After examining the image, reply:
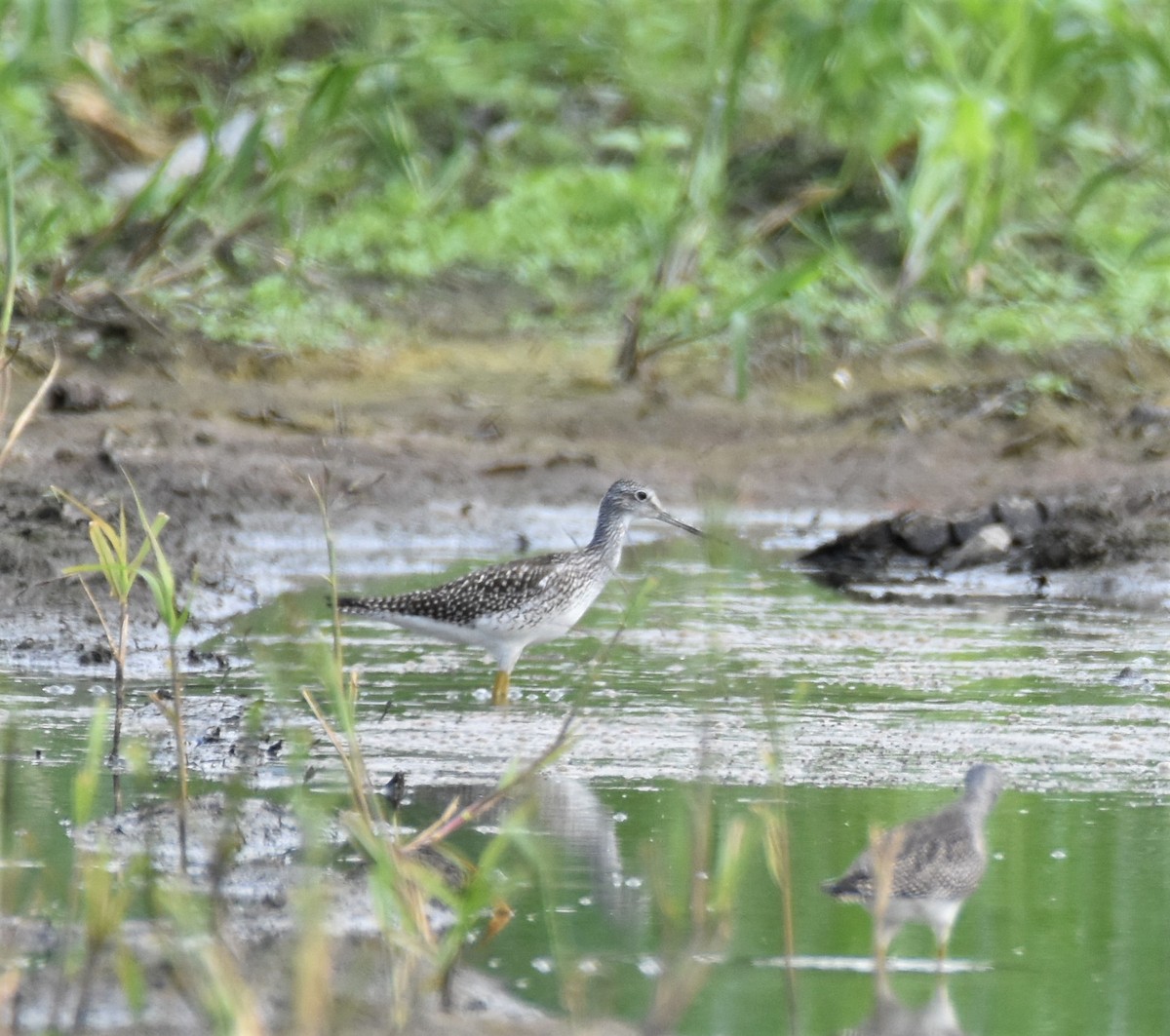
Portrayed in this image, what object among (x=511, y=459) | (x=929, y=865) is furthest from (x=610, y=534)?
(x=929, y=865)

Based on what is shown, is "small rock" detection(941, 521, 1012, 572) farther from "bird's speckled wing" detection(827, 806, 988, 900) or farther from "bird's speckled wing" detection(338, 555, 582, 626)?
"bird's speckled wing" detection(827, 806, 988, 900)

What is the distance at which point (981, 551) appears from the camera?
35.5 ft

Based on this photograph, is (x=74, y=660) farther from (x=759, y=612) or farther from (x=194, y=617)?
(x=759, y=612)

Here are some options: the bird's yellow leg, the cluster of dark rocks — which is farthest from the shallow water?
the cluster of dark rocks

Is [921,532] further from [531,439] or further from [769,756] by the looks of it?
[769,756]

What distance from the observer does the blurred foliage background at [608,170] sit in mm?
12359

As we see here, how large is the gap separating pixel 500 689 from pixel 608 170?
8574mm

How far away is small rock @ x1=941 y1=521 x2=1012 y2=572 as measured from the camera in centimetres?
1079

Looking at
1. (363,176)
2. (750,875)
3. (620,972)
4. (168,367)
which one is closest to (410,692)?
(750,875)

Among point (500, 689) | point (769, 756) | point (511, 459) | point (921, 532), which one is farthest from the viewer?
point (511, 459)

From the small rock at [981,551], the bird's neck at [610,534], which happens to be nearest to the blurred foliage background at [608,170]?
the small rock at [981,551]

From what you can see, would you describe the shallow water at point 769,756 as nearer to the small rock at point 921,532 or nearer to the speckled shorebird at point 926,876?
the speckled shorebird at point 926,876

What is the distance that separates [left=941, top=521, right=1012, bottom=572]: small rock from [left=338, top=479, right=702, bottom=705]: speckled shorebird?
265cm

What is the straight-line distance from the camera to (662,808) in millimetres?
6320
